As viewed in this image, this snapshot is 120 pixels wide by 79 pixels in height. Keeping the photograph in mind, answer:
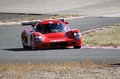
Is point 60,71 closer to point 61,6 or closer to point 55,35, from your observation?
point 55,35

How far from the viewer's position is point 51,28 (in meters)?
20.7

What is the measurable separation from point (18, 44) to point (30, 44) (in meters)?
2.91

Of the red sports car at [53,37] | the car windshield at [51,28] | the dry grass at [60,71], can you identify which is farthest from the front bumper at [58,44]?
the dry grass at [60,71]

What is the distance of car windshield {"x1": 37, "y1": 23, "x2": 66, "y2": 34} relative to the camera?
67.6 ft

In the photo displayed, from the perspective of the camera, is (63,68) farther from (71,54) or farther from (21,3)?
(21,3)

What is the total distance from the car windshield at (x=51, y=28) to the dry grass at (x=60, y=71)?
6821mm

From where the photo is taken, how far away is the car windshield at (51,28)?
67.6ft

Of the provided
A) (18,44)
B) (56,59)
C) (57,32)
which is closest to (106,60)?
(56,59)

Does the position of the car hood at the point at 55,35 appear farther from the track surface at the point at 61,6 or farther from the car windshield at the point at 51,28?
the track surface at the point at 61,6

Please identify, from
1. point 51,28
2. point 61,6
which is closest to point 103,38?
point 51,28

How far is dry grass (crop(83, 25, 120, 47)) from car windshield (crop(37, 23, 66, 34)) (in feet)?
5.39

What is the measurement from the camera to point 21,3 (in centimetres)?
6262

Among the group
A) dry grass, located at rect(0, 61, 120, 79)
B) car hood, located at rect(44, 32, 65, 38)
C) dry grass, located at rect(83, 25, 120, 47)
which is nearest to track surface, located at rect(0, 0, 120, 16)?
dry grass, located at rect(83, 25, 120, 47)

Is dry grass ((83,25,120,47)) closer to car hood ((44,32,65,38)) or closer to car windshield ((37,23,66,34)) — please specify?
car windshield ((37,23,66,34))
